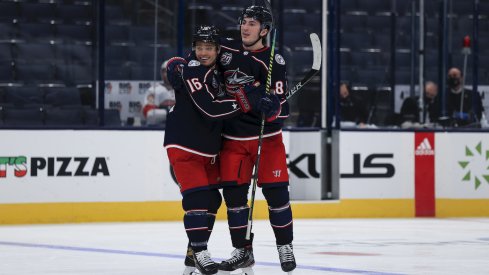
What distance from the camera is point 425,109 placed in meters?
13.2

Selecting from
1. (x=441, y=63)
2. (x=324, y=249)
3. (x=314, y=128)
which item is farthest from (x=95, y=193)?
(x=441, y=63)

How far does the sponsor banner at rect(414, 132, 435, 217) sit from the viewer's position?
1288 cm

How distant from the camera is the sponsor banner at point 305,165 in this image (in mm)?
12742

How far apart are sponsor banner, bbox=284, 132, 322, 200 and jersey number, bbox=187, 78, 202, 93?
622 centimetres

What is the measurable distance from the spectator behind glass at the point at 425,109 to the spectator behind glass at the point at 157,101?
266 centimetres

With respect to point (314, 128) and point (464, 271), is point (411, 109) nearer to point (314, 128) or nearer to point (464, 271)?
point (314, 128)

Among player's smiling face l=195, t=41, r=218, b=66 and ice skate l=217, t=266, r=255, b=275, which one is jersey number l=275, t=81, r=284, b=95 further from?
ice skate l=217, t=266, r=255, b=275

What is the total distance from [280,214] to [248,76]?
0.80m

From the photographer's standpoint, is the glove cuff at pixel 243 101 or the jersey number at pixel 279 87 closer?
the glove cuff at pixel 243 101

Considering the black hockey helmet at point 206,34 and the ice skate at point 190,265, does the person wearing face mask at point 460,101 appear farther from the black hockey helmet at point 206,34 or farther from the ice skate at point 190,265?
the black hockey helmet at point 206,34

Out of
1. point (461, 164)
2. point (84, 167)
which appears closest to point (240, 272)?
point (84, 167)

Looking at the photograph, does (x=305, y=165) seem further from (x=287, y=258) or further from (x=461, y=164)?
(x=287, y=258)

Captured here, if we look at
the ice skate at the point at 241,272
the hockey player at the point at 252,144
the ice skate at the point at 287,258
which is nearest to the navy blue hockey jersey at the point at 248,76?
the hockey player at the point at 252,144

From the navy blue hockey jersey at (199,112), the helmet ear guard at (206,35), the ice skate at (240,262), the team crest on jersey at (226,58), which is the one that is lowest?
the ice skate at (240,262)
